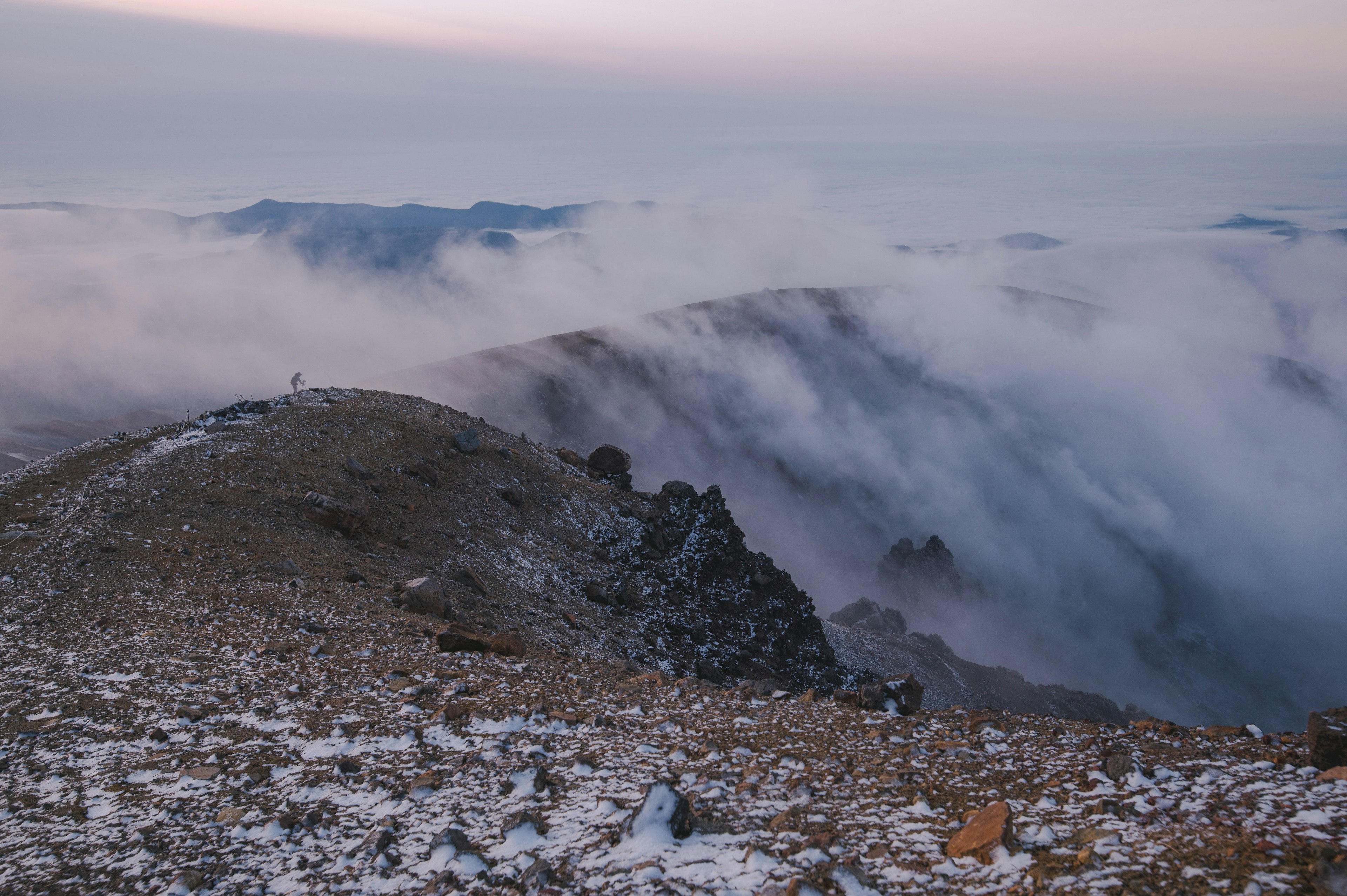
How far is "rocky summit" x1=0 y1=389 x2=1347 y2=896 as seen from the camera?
16.4 feet

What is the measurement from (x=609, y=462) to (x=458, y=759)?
2278 cm

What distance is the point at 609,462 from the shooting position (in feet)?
97.1

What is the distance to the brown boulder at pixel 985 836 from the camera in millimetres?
4883

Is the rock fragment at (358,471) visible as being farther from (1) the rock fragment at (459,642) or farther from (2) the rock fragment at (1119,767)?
(2) the rock fragment at (1119,767)

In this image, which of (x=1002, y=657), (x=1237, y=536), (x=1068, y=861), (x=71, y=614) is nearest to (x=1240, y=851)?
(x=1068, y=861)

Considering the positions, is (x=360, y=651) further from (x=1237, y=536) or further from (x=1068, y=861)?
(x=1237, y=536)

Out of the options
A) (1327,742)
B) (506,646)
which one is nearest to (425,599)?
(506,646)

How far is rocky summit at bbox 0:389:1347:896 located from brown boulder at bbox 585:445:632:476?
1381 cm

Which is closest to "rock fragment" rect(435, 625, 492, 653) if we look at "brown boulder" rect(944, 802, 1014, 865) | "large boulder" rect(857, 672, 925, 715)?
"large boulder" rect(857, 672, 925, 715)

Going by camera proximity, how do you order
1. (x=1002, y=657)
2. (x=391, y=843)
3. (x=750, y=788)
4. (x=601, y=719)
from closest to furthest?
(x=391, y=843) < (x=750, y=788) < (x=601, y=719) < (x=1002, y=657)

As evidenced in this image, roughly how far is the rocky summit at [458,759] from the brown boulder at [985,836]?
22mm

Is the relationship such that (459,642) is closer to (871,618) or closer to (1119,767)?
(1119,767)

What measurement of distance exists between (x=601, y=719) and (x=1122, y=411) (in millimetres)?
132420

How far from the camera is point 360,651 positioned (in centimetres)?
988
